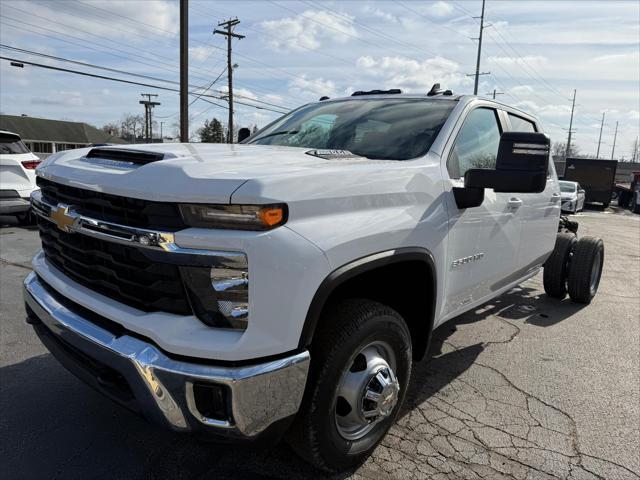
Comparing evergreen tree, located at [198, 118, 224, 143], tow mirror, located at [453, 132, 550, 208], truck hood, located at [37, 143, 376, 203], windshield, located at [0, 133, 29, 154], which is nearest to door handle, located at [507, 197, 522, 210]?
tow mirror, located at [453, 132, 550, 208]

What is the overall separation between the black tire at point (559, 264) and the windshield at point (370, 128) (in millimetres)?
3164

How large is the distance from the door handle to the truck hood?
4.79 ft

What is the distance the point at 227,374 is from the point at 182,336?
22cm

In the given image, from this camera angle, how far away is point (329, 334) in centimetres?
217

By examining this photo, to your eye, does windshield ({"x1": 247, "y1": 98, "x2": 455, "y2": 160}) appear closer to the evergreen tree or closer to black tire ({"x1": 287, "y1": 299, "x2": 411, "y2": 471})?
black tire ({"x1": 287, "y1": 299, "x2": 411, "y2": 471})

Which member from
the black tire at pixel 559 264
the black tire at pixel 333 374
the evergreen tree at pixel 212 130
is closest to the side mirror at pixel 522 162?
the black tire at pixel 333 374

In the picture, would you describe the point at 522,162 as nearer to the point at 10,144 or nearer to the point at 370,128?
the point at 370,128

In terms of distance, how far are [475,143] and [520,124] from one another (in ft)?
3.83

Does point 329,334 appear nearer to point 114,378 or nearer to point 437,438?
point 114,378

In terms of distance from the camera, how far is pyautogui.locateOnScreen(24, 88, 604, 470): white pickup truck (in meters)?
1.83

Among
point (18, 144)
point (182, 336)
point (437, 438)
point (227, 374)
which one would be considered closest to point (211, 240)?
point (182, 336)

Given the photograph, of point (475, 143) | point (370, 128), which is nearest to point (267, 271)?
point (370, 128)

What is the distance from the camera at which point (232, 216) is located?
1.84m

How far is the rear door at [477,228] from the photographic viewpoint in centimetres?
295
